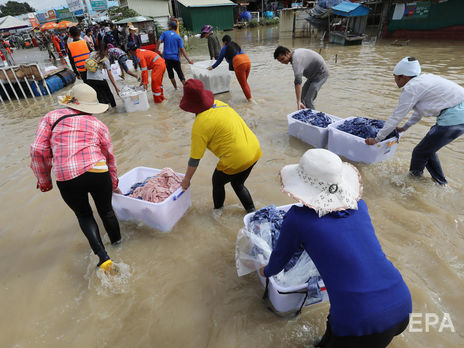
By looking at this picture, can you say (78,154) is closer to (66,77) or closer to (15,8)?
(66,77)

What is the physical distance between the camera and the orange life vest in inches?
231

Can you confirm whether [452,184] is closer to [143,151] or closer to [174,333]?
[174,333]

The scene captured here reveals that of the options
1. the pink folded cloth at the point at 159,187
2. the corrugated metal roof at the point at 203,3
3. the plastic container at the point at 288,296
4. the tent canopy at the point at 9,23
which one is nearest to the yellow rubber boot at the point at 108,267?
the pink folded cloth at the point at 159,187

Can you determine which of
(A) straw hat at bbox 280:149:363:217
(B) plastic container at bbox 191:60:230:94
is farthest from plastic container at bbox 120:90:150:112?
(A) straw hat at bbox 280:149:363:217

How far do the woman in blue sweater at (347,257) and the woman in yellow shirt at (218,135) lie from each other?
118 centimetres

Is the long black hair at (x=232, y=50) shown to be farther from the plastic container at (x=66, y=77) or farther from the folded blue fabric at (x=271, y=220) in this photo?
the plastic container at (x=66, y=77)

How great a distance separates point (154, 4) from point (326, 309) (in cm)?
2522

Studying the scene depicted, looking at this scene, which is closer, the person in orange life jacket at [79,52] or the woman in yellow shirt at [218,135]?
the woman in yellow shirt at [218,135]

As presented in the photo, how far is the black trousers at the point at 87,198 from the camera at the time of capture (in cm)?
208

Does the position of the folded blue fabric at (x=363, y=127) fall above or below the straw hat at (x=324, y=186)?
below

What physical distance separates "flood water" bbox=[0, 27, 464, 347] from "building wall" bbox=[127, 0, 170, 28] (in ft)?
69.0

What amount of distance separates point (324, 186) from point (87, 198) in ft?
6.61

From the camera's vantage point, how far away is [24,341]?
6.51 feet

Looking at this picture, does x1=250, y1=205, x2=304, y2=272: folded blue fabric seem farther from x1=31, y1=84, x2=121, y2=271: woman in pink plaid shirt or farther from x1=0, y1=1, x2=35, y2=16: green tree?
x1=0, y1=1, x2=35, y2=16: green tree
